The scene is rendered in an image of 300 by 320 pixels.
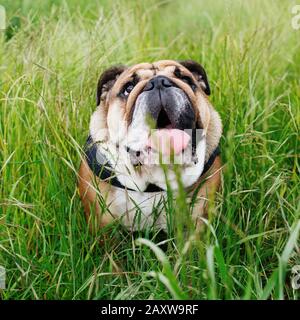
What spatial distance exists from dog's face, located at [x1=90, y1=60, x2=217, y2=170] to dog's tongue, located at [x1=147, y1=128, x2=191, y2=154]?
1.2 inches

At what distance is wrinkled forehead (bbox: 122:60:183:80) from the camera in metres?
2.74

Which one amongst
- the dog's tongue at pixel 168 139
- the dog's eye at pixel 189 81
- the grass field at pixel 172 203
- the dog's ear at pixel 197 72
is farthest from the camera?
the dog's ear at pixel 197 72

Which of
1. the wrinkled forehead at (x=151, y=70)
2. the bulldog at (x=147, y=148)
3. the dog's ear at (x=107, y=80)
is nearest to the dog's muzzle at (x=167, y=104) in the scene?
the bulldog at (x=147, y=148)

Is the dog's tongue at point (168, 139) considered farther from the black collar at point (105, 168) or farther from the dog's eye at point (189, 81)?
the dog's eye at point (189, 81)

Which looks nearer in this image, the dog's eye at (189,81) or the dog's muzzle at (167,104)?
the dog's muzzle at (167,104)

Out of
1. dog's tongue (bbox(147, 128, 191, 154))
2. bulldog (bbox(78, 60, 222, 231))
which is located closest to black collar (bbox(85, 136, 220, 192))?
bulldog (bbox(78, 60, 222, 231))

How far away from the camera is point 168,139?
2471 mm

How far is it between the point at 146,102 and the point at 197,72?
0.47 metres

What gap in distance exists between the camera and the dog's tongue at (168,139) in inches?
97.3

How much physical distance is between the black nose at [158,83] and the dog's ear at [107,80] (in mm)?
326

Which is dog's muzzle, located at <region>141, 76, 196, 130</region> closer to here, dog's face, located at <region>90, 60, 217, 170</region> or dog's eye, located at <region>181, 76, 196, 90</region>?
dog's face, located at <region>90, 60, 217, 170</region>

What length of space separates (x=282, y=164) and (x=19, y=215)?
125cm
